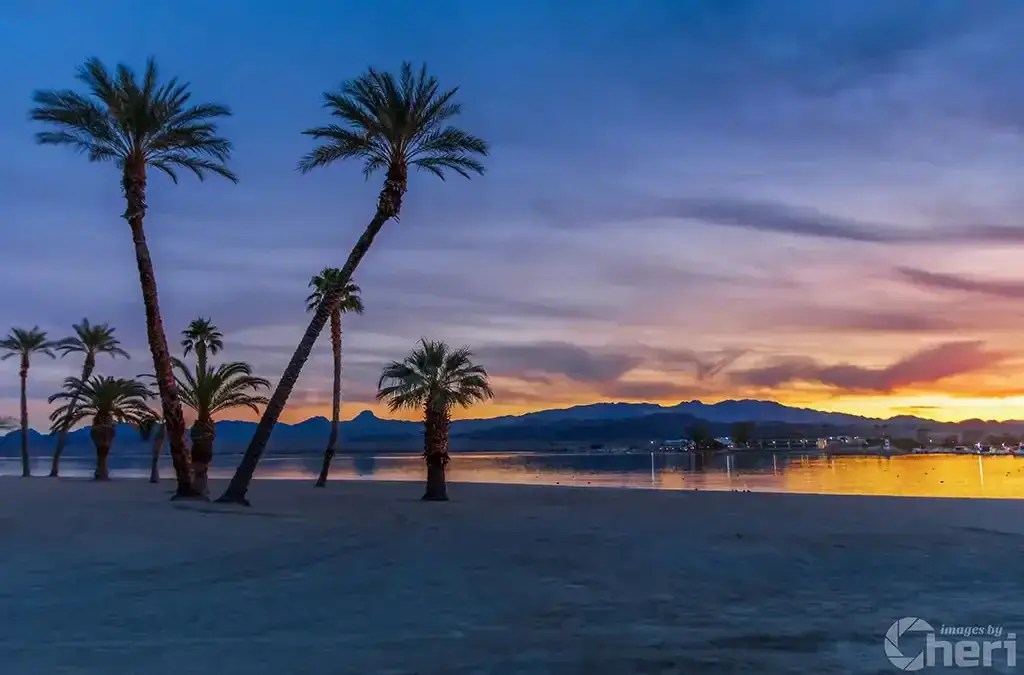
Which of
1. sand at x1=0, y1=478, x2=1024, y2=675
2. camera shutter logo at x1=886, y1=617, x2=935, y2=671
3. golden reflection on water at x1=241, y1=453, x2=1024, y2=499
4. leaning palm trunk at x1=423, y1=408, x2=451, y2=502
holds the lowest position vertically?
golden reflection on water at x1=241, y1=453, x2=1024, y2=499

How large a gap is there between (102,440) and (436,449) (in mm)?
27636

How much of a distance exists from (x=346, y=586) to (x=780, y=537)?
9447 mm

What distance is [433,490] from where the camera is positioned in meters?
27.8

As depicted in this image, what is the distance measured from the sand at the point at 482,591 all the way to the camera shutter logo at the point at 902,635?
12 centimetres

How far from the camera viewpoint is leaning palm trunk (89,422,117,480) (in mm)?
45469

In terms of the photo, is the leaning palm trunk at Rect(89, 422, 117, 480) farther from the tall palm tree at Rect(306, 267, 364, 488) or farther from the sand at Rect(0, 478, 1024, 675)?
the sand at Rect(0, 478, 1024, 675)

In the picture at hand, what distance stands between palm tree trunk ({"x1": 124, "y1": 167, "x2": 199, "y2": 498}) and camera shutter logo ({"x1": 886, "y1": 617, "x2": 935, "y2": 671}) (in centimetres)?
2155

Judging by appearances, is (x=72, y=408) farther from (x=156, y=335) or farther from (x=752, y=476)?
(x=752, y=476)

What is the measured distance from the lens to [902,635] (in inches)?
328

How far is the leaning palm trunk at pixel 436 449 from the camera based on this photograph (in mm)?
27219

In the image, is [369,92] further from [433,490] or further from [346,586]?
[346,586]

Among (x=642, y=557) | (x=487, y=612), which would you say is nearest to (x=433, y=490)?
(x=642, y=557)

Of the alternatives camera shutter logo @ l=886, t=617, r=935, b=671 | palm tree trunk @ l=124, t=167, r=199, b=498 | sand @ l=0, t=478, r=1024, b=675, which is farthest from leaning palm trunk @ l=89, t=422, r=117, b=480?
camera shutter logo @ l=886, t=617, r=935, b=671

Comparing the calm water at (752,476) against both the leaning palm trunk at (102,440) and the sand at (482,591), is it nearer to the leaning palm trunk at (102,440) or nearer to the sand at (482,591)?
the leaning palm trunk at (102,440)
